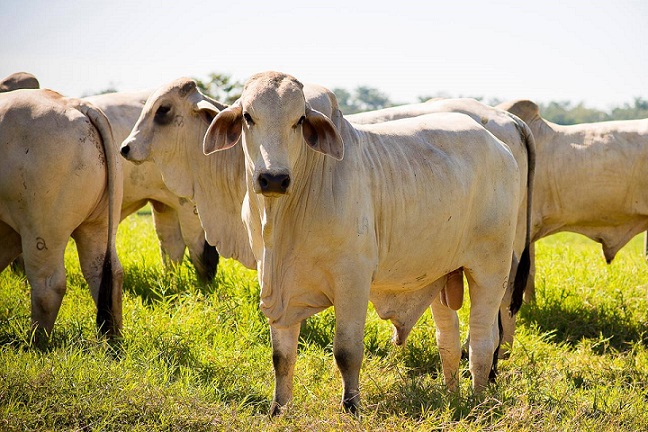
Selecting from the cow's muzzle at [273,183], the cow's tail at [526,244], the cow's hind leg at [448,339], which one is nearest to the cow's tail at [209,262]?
the cow's hind leg at [448,339]

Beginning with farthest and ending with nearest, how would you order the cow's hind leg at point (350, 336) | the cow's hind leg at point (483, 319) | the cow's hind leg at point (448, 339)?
1. the cow's hind leg at point (448, 339)
2. the cow's hind leg at point (483, 319)
3. the cow's hind leg at point (350, 336)

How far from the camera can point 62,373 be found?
174 inches

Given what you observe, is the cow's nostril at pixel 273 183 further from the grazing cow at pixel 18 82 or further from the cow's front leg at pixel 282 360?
the grazing cow at pixel 18 82

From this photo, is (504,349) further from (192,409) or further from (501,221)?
(192,409)

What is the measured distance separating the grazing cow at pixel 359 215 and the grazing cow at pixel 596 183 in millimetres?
2313

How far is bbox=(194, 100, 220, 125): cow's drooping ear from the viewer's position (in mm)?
5402

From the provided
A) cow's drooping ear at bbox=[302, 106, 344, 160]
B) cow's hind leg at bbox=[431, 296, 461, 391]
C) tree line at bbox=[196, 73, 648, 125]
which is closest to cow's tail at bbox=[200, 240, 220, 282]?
cow's hind leg at bbox=[431, 296, 461, 391]

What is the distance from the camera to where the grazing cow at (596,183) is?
7.23m

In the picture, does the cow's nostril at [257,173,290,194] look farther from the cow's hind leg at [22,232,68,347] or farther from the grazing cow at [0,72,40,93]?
the grazing cow at [0,72,40,93]

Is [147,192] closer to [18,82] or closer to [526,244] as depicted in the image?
[18,82]

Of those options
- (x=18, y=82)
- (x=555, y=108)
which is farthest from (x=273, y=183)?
(x=555, y=108)

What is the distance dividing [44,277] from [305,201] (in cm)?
194

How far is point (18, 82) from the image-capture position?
691cm

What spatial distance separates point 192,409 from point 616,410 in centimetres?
226
